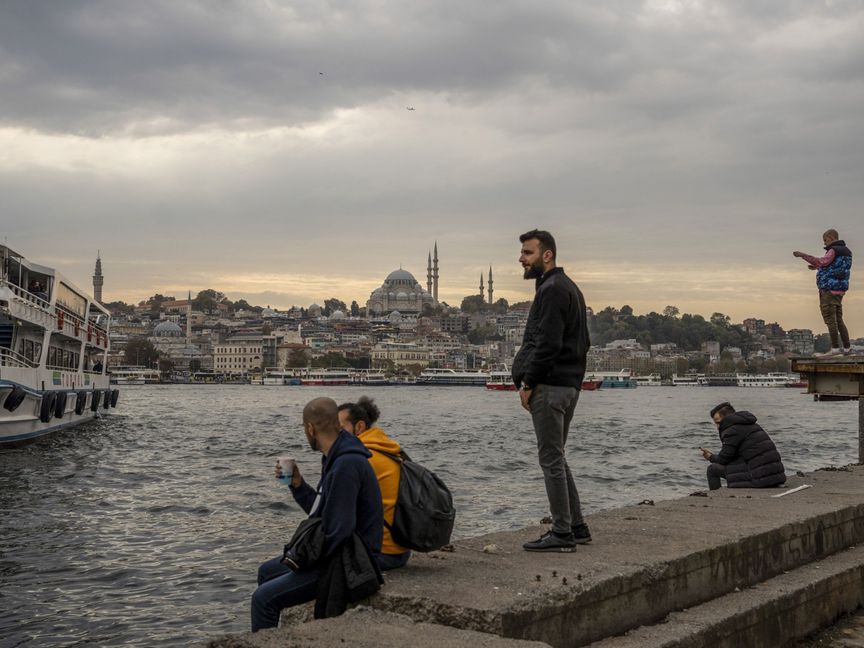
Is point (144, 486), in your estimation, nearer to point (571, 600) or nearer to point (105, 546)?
point (105, 546)

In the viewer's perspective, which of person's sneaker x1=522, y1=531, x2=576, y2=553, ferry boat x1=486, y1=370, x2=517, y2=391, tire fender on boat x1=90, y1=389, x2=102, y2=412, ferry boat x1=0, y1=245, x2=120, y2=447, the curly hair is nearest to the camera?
the curly hair

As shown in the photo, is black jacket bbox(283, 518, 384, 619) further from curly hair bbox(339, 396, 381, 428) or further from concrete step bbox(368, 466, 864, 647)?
curly hair bbox(339, 396, 381, 428)

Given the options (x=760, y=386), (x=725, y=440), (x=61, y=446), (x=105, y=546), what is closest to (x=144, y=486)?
(x=105, y=546)

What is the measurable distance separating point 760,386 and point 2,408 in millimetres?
149589

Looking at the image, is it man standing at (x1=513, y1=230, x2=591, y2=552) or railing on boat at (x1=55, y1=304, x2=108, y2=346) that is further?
railing on boat at (x1=55, y1=304, x2=108, y2=346)

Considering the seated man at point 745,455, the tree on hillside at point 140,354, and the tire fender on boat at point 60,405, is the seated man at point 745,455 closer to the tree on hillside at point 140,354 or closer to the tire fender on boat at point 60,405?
the tire fender on boat at point 60,405

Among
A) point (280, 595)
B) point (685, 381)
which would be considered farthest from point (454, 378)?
point (280, 595)

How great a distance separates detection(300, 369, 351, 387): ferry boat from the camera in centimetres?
16075

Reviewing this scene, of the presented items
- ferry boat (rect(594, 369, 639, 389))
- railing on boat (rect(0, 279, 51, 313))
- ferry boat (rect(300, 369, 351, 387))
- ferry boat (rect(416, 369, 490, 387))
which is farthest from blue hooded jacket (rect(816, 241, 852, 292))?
ferry boat (rect(300, 369, 351, 387))

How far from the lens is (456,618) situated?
364cm

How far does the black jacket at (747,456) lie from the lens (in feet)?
25.7

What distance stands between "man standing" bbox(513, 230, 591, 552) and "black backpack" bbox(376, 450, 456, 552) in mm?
676

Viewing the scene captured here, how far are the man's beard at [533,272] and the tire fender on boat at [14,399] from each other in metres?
20.1

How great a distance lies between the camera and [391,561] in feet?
14.3
